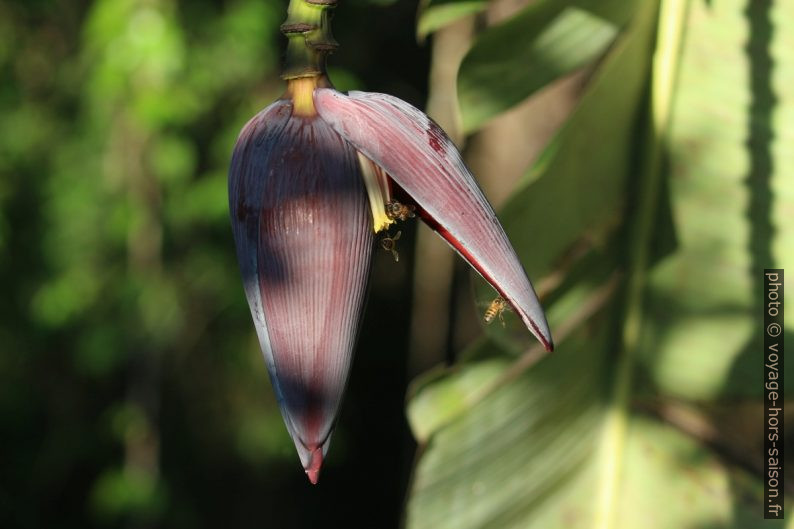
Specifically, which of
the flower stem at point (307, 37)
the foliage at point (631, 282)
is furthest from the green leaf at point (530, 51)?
the flower stem at point (307, 37)

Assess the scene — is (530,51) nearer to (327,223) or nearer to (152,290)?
(327,223)

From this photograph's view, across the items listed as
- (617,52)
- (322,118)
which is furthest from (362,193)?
(617,52)

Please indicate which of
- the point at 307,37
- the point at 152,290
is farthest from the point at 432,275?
the point at 307,37

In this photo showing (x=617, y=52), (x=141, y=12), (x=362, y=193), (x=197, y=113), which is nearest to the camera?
(x=362, y=193)

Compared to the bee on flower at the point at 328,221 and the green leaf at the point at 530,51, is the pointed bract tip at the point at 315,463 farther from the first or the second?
the green leaf at the point at 530,51

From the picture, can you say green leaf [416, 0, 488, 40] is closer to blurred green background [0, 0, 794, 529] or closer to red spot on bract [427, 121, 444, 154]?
blurred green background [0, 0, 794, 529]

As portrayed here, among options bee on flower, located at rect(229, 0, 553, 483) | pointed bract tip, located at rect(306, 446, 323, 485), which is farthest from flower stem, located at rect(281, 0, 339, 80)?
pointed bract tip, located at rect(306, 446, 323, 485)

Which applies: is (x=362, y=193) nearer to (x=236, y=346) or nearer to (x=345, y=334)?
(x=345, y=334)
